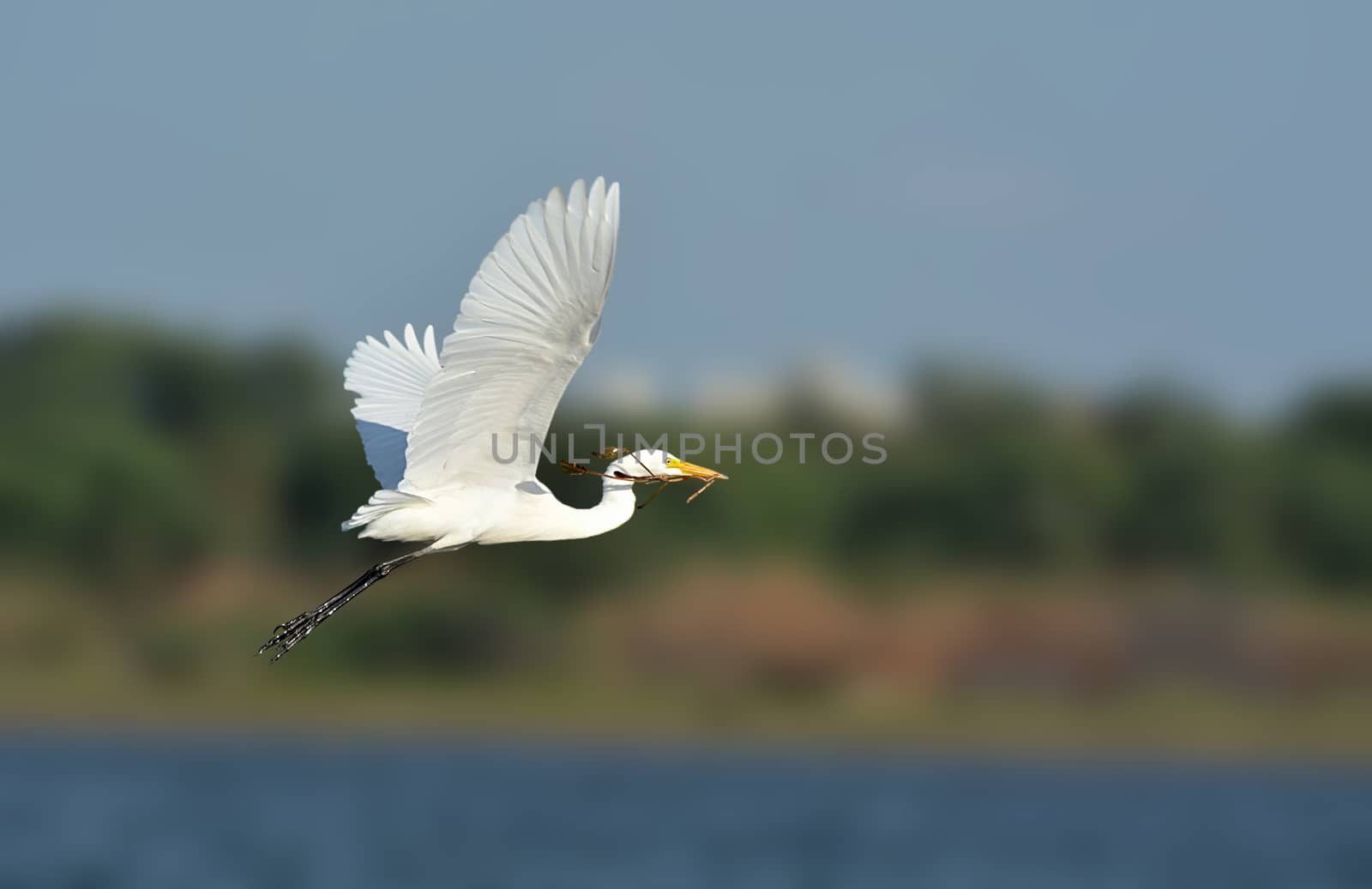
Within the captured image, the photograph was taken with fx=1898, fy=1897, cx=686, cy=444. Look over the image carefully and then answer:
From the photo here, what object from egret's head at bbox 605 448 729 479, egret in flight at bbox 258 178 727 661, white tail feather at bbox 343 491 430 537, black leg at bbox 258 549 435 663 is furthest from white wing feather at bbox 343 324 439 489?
egret's head at bbox 605 448 729 479

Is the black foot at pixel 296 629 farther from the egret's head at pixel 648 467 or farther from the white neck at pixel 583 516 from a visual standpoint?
the egret's head at pixel 648 467

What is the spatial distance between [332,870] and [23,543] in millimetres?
6427

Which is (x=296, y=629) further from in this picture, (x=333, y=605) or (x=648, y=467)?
(x=648, y=467)

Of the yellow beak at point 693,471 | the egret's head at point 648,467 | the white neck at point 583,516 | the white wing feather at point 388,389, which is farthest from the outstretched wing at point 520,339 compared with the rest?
the white wing feather at point 388,389

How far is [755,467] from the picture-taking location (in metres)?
24.4

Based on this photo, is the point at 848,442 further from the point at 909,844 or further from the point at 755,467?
the point at 909,844

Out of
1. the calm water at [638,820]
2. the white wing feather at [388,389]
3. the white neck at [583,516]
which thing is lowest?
the calm water at [638,820]

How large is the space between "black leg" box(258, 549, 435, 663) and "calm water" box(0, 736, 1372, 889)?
1401 centimetres

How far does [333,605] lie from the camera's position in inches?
317

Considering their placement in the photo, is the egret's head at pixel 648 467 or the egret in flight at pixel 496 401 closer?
the egret in flight at pixel 496 401

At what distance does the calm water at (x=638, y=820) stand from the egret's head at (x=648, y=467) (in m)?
14.6

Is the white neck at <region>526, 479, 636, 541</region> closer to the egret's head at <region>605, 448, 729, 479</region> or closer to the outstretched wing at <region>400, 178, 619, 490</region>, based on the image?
the egret's head at <region>605, 448, 729, 479</region>

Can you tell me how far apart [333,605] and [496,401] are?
53.8 inches

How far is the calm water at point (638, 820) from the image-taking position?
2275 cm
